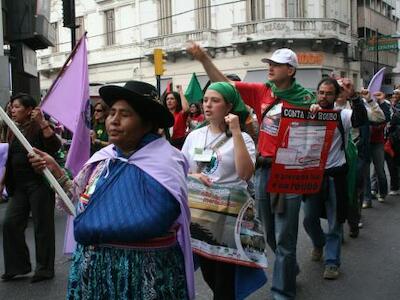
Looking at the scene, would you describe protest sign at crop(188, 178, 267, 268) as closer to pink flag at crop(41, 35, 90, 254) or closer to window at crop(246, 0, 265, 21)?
pink flag at crop(41, 35, 90, 254)

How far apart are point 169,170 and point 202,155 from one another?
117cm

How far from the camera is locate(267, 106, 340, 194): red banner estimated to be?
A: 14.5ft

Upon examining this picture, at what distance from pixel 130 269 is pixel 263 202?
2.28 metres

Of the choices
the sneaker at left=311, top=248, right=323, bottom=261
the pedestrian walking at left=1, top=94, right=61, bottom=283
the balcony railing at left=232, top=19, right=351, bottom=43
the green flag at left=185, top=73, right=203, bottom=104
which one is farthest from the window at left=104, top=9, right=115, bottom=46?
the sneaker at left=311, top=248, right=323, bottom=261

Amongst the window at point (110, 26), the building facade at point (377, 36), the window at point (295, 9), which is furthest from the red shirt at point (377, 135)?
the window at point (110, 26)

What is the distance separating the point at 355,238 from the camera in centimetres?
696

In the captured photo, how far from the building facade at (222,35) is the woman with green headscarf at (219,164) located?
83.7ft

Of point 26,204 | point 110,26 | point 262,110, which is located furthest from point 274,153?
point 110,26

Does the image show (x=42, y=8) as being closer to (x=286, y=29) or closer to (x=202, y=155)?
(x=202, y=155)

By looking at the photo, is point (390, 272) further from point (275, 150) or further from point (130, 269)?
point (130, 269)

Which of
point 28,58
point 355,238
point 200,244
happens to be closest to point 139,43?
point 28,58

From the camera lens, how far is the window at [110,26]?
3575cm

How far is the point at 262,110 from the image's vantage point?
4.61 metres

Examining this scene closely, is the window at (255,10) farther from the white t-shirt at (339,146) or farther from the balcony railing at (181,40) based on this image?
the white t-shirt at (339,146)
